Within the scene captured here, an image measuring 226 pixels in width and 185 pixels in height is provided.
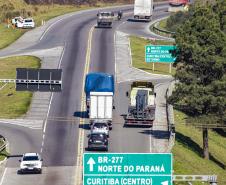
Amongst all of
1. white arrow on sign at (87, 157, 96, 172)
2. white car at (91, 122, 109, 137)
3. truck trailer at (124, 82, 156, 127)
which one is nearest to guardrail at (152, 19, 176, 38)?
truck trailer at (124, 82, 156, 127)

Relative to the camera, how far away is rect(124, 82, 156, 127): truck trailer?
76438 millimetres

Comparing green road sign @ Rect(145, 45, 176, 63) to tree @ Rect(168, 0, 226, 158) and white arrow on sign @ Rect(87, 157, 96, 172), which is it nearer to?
tree @ Rect(168, 0, 226, 158)

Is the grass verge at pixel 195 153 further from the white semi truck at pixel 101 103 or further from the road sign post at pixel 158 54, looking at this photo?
the road sign post at pixel 158 54

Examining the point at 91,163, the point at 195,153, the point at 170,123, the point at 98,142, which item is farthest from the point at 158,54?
the point at 91,163

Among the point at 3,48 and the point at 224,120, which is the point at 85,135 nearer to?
the point at 224,120

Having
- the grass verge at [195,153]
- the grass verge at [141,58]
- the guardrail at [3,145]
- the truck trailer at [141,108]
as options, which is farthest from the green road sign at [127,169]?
the grass verge at [141,58]

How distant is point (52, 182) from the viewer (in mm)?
57125

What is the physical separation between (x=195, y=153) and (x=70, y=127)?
1326cm

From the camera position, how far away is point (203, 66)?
2731 inches

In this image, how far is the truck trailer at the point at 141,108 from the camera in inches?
3009

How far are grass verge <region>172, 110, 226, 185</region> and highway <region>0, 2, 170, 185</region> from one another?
123 inches

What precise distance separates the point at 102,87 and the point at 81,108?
631 centimetres

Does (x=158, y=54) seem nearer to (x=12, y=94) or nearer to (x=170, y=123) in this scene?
(x=12, y=94)

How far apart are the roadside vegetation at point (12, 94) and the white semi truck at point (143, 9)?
131 feet
